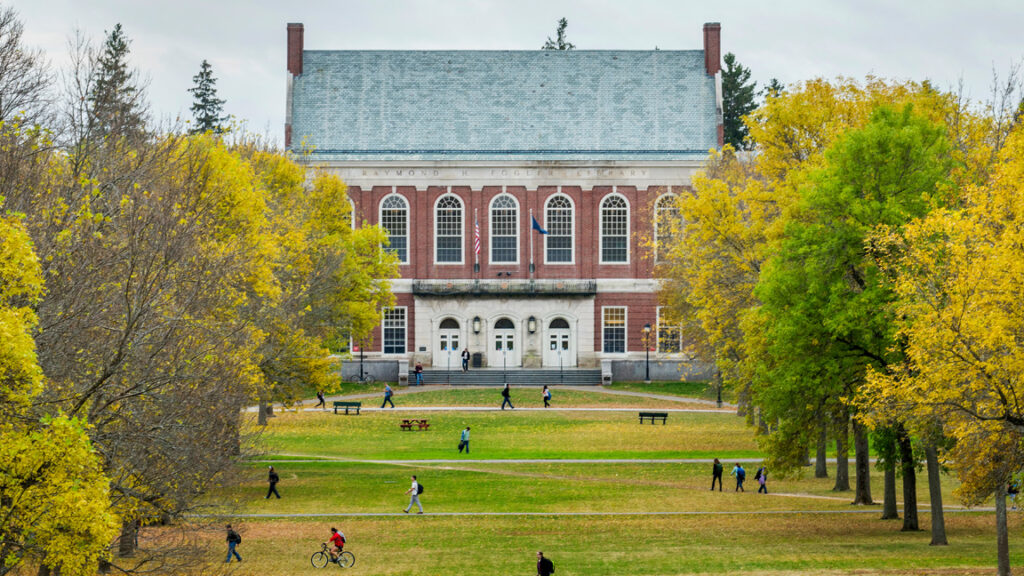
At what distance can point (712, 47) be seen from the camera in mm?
77312

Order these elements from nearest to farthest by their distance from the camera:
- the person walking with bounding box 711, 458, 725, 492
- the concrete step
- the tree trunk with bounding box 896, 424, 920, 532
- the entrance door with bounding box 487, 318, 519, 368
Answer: the tree trunk with bounding box 896, 424, 920, 532, the person walking with bounding box 711, 458, 725, 492, the concrete step, the entrance door with bounding box 487, 318, 519, 368

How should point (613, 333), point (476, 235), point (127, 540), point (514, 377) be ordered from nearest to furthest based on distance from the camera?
point (127, 540) → point (514, 377) → point (476, 235) → point (613, 333)

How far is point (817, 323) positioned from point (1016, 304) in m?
7.24

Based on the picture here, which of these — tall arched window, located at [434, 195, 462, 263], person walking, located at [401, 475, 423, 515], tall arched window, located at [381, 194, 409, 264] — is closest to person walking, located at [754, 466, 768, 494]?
person walking, located at [401, 475, 423, 515]

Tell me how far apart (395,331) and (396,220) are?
6.06 meters

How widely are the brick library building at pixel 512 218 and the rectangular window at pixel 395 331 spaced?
0.05 metres

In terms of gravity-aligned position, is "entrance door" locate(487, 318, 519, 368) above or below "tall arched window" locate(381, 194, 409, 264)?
below

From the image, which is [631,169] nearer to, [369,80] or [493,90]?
[493,90]

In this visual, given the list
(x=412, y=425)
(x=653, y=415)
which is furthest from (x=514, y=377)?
(x=412, y=425)

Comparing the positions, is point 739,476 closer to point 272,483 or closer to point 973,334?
point 272,483

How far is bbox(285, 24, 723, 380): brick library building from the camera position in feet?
241

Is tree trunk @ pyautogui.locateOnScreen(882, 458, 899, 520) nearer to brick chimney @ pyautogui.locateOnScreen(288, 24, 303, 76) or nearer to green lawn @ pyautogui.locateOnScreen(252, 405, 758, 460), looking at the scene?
green lawn @ pyautogui.locateOnScreen(252, 405, 758, 460)

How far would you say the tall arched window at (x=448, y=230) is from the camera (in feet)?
243

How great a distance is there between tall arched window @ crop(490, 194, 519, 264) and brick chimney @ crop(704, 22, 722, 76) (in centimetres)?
1394
